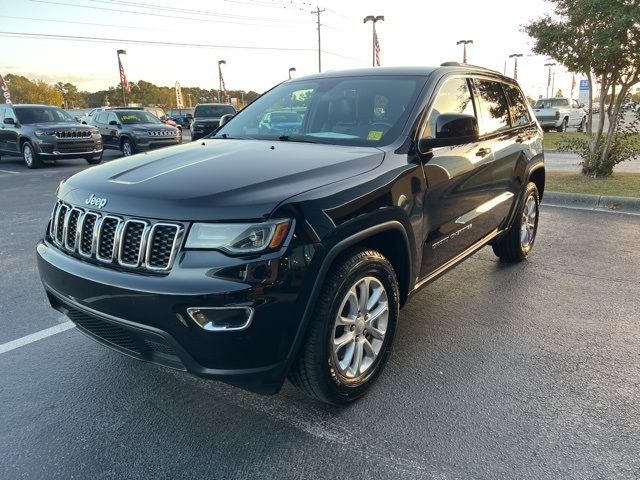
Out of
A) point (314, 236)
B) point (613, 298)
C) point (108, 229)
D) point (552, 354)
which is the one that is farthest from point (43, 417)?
point (613, 298)

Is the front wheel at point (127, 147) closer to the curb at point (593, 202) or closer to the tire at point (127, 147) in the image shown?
the tire at point (127, 147)

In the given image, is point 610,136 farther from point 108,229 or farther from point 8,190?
point 8,190

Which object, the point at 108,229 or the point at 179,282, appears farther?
the point at 108,229

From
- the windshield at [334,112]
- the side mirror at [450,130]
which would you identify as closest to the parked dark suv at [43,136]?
the windshield at [334,112]

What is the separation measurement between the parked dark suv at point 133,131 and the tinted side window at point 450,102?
1328cm

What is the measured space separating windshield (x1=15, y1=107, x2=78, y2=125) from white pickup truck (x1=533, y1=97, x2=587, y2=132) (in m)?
20.6

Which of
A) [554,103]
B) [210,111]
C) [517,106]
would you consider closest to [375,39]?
[554,103]

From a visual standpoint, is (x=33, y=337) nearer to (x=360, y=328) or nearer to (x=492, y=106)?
(x=360, y=328)

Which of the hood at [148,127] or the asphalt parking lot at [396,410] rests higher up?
the hood at [148,127]

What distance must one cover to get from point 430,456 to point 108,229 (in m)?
1.88

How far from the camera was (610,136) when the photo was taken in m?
9.42

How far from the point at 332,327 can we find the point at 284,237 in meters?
0.56

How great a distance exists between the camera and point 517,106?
16.1 ft

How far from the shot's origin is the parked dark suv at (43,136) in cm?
1355
